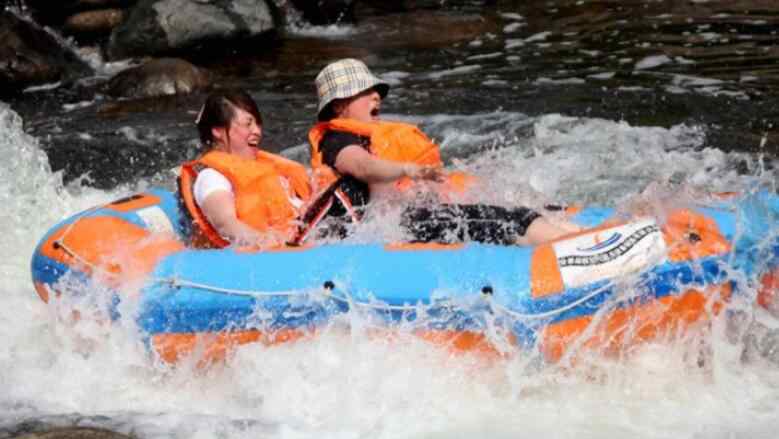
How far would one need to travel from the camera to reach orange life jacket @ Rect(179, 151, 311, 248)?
5.13 m

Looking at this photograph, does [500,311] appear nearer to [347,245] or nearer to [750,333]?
[347,245]

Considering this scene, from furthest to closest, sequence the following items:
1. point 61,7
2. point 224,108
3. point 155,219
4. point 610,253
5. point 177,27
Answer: point 61,7, point 177,27, point 155,219, point 224,108, point 610,253

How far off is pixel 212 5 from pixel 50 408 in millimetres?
8584

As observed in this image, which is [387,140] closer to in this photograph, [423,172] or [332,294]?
[423,172]

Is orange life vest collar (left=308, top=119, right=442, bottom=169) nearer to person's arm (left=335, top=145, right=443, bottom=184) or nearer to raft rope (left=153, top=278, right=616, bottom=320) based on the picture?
person's arm (left=335, top=145, right=443, bottom=184)

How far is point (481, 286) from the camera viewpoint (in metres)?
4.38

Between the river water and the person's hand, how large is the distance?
0.88 ft

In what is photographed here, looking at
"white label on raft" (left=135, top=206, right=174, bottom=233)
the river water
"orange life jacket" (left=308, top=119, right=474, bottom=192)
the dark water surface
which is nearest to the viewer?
the river water

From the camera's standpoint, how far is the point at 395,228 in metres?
4.93

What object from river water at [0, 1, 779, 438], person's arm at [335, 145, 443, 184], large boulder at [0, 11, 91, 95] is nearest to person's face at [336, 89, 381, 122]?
person's arm at [335, 145, 443, 184]

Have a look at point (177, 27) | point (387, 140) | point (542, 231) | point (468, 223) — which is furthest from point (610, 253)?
point (177, 27)

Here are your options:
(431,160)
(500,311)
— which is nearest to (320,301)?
(500,311)

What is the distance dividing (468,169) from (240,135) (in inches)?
43.0

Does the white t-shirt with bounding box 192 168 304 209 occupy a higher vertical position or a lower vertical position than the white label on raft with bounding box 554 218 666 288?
higher
